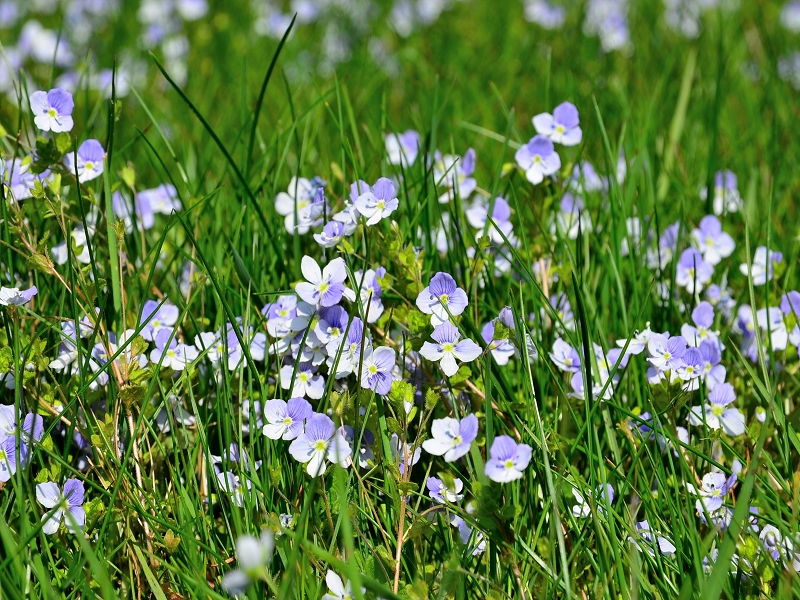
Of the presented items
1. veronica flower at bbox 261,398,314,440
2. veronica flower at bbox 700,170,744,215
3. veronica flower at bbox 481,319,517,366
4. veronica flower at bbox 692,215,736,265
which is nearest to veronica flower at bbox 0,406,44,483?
veronica flower at bbox 261,398,314,440

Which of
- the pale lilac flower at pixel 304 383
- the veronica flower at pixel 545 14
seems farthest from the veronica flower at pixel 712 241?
the veronica flower at pixel 545 14

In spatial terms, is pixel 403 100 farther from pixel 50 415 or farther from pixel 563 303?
pixel 50 415

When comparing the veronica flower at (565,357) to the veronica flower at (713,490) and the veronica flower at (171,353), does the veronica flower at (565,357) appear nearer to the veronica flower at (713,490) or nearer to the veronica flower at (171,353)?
the veronica flower at (713,490)

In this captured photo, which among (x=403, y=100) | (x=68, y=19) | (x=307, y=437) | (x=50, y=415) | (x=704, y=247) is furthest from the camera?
(x=68, y=19)

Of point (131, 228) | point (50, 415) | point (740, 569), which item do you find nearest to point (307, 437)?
point (50, 415)

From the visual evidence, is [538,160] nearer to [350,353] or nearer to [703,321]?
[703,321]
